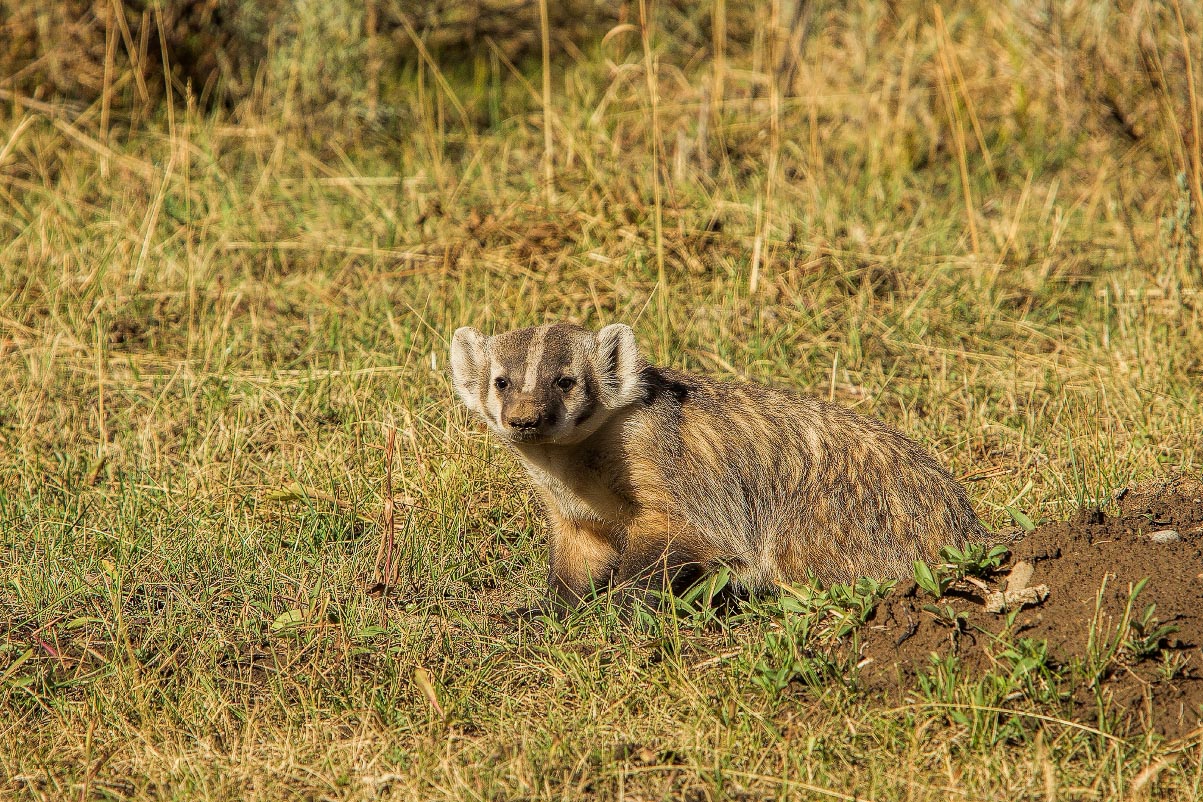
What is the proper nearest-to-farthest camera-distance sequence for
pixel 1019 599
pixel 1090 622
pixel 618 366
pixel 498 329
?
pixel 1090 622 → pixel 1019 599 → pixel 618 366 → pixel 498 329

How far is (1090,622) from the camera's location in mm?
3098

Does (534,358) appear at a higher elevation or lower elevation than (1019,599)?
higher

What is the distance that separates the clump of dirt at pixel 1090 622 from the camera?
2.97 metres

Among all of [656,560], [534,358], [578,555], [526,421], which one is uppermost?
[534,358]

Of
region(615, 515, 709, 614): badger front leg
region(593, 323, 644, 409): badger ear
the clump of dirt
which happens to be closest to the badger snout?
region(593, 323, 644, 409): badger ear

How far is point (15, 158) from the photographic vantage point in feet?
22.1

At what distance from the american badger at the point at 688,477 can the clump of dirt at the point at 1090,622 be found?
50 centimetres

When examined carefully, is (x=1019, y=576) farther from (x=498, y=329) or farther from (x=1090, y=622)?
(x=498, y=329)

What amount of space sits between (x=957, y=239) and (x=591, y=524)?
3.26 metres

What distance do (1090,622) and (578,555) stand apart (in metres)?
1.63

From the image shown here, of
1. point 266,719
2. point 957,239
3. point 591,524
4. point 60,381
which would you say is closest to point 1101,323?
point 957,239

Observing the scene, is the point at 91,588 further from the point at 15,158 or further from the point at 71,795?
the point at 15,158

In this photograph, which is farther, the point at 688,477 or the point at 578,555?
the point at 578,555

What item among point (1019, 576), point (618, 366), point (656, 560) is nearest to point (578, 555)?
point (656, 560)
